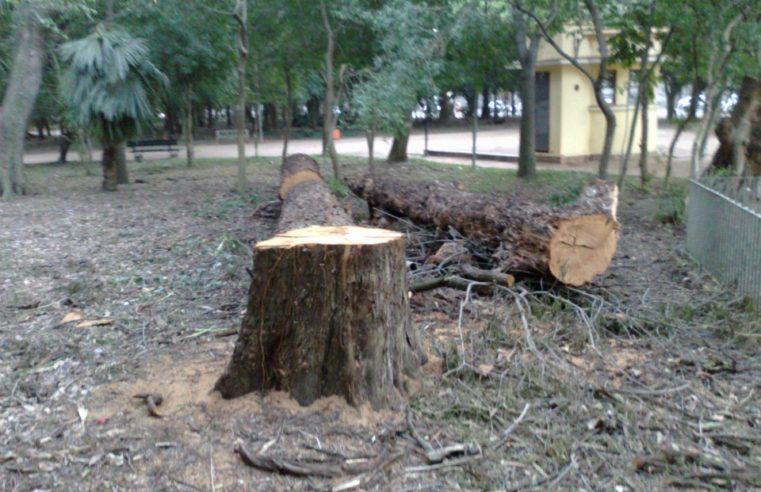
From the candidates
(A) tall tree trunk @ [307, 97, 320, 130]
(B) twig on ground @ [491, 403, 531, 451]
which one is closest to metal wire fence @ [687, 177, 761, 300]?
(B) twig on ground @ [491, 403, 531, 451]

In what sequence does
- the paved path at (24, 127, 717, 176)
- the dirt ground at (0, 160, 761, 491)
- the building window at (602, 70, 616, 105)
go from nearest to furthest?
the dirt ground at (0, 160, 761, 491) → the building window at (602, 70, 616, 105) → the paved path at (24, 127, 717, 176)

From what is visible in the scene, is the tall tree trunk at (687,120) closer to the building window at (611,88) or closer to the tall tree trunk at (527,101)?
the tall tree trunk at (527,101)

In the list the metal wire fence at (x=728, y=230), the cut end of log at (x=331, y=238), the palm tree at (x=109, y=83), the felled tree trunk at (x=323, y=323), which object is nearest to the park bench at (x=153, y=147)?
the palm tree at (x=109, y=83)

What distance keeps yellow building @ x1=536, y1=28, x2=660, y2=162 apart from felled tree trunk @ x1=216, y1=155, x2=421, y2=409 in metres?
18.6

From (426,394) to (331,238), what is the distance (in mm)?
1110

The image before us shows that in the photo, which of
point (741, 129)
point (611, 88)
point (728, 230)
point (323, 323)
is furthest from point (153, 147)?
point (323, 323)

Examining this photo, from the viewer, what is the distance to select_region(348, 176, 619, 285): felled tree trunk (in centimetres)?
739

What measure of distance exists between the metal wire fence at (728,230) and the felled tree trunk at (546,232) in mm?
1278

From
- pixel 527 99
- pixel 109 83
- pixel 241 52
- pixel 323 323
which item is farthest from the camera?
pixel 527 99

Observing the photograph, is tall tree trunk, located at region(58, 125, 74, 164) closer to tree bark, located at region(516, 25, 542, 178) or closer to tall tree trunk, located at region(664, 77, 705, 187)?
tree bark, located at region(516, 25, 542, 178)

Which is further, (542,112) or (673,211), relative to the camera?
(542,112)

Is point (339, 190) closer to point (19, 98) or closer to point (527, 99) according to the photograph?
point (527, 99)

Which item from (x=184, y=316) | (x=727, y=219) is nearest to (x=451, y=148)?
(x=727, y=219)

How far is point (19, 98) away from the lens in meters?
16.3
